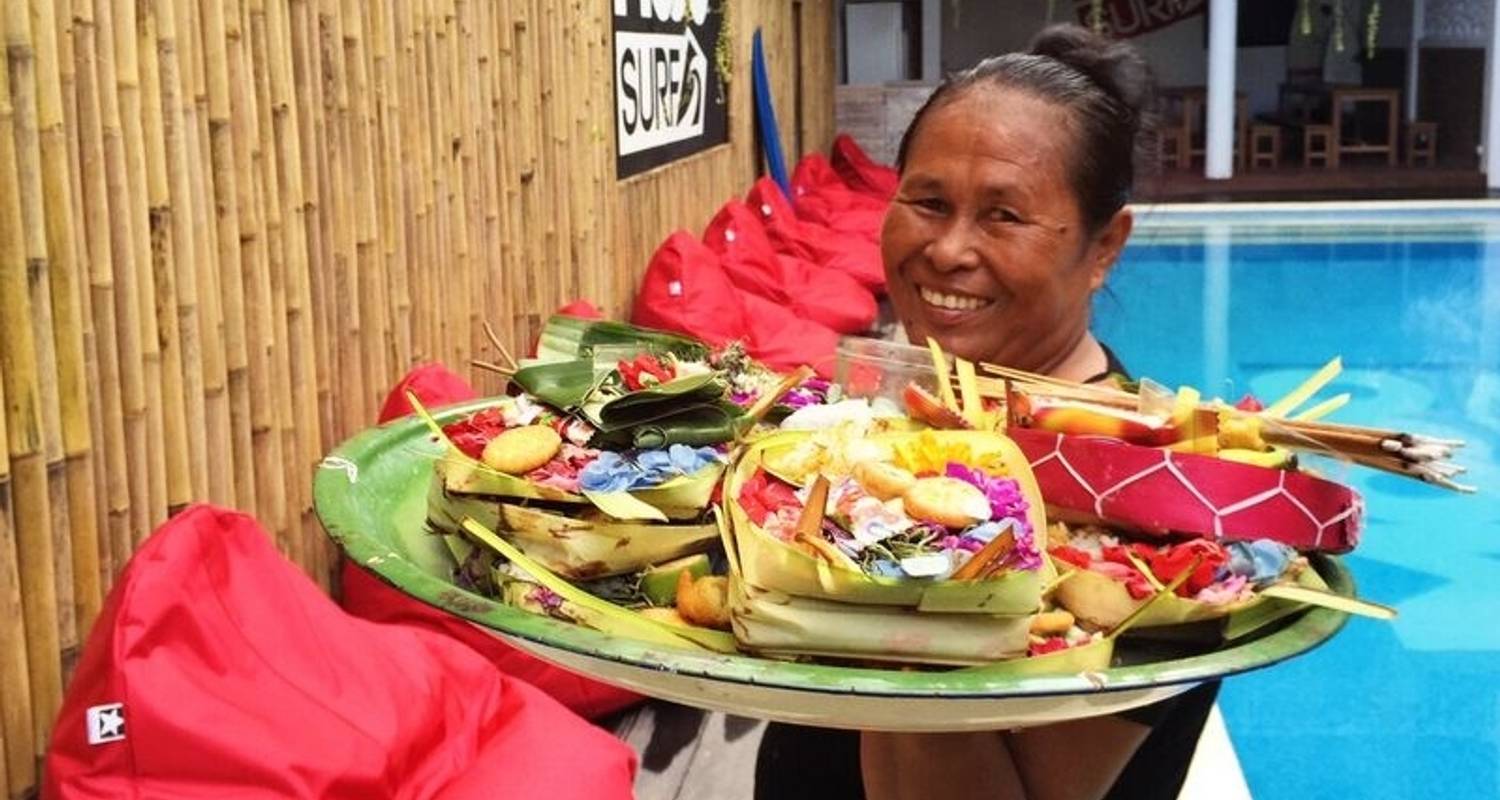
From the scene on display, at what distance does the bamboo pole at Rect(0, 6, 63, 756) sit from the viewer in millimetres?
1847

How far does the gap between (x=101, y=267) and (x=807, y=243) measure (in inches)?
215

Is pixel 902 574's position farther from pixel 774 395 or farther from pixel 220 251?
pixel 220 251

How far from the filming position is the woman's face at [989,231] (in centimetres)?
110

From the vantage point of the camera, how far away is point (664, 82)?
5.61 m

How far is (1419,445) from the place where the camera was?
2.70 feet

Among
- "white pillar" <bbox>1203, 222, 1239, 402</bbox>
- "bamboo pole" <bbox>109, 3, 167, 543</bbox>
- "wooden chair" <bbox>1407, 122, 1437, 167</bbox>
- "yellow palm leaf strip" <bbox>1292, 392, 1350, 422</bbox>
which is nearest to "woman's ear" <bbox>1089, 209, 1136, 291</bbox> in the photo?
"yellow palm leaf strip" <bbox>1292, 392, 1350, 422</bbox>

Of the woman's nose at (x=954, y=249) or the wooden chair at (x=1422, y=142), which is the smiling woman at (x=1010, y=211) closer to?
the woman's nose at (x=954, y=249)

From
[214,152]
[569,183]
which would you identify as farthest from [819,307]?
[214,152]

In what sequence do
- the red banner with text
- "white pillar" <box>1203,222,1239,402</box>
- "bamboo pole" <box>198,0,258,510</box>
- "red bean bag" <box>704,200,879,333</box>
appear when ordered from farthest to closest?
the red banner with text → "white pillar" <box>1203,222,1239,402</box> → "red bean bag" <box>704,200,879,333</box> → "bamboo pole" <box>198,0,258,510</box>

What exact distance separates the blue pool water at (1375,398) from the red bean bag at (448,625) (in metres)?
1.06

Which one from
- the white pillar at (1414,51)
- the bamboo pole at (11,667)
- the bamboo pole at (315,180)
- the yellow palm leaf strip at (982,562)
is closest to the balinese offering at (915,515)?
the yellow palm leaf strip at (982,562)

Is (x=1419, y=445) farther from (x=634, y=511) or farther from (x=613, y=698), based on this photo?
(x=613, y=698)

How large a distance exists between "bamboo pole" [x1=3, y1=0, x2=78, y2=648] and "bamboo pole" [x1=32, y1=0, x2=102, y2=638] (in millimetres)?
13

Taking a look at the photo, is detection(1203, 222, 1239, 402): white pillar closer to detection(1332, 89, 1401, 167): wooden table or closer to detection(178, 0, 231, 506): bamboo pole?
detection(1332, 89, 1401, 167): wooden table
